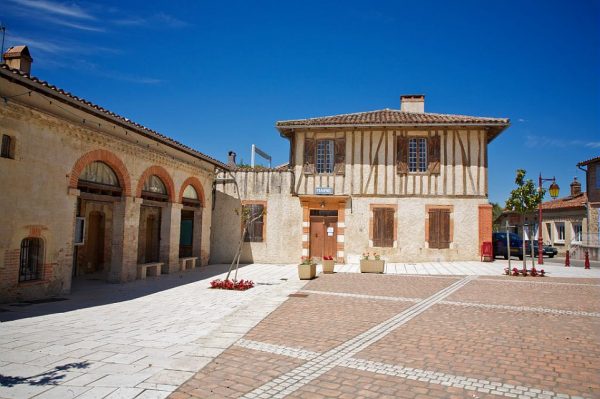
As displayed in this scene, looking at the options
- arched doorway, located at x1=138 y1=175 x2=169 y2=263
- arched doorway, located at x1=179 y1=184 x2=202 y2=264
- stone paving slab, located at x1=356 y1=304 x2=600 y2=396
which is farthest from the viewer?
arched doorway, located at x1=179 y1=184 x2=202 y2=264

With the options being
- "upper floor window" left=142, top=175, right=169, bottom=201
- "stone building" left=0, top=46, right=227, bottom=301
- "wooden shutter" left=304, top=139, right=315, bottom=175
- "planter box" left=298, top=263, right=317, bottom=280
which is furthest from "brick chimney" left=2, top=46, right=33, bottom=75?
"wooden shutter" left=304, top=139, right=315, bottom=175

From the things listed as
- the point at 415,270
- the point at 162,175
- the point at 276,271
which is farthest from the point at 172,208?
the point at 415,270

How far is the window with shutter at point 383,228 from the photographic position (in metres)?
17.4

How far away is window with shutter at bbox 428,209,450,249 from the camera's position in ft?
56.2

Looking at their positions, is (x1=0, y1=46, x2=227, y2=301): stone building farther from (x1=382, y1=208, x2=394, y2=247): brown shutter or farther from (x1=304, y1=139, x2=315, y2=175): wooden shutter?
(x1=382, y1=208, x2=394, y2=247): brown shutter

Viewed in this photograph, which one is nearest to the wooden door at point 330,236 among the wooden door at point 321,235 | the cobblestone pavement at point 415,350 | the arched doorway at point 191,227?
the wooden door at point 321,235

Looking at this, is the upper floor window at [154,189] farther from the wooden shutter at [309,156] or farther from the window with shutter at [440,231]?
the window with shutter at [440,231]

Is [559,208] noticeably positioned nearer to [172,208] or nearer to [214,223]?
[214,223]

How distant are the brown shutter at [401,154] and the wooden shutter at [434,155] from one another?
1036mm

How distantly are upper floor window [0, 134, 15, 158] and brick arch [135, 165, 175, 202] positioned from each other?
4315 mm

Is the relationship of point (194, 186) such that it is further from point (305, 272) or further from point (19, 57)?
point (19, 57)

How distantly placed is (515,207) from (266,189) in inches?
720

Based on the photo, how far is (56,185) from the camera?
29.5 feet

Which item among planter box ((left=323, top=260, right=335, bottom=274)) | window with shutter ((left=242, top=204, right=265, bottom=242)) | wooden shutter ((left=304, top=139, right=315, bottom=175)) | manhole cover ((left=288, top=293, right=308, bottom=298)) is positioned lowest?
manhole cover ((left=288, top=293, right=308, bottom=298))
